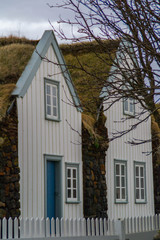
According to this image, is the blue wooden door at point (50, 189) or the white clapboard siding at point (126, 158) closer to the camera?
the blue wooden door at point (50, 189)

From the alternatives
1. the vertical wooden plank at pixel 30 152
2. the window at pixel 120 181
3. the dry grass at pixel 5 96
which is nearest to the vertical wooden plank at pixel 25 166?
the vertical wooden plank at pixel 30 152

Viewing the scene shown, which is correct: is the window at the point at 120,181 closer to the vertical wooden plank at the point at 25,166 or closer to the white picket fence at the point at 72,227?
→ the white picket fence at the point at 72,227

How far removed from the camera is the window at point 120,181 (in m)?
21.8

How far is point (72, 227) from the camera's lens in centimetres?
1520

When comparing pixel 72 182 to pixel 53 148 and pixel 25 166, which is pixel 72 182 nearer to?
pixel 53 148

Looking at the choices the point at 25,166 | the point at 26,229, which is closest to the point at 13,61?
the point at 25,166

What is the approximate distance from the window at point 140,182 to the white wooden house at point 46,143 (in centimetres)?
430

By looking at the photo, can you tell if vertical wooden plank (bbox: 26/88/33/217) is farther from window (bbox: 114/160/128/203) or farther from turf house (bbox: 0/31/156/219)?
window (bbox: 114/160/128/203)

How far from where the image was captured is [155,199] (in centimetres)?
2441

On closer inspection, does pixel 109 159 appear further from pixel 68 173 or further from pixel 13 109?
pixel 13 109

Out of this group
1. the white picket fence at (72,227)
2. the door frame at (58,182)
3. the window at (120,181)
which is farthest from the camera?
the window at (120,181)

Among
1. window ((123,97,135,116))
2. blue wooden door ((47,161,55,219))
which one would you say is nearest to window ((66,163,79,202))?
blue wooden door ((47,161,55,219))

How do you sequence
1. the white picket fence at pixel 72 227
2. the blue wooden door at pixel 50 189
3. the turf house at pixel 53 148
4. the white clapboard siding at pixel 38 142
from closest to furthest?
the white picket fence at pixel 72 227 < the turf house at pixel 53 148 < the white clapboard siding at pixel 38 142 < the blue wooden door at pixel 50 189

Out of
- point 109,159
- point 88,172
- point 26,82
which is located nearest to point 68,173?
point 88,172
